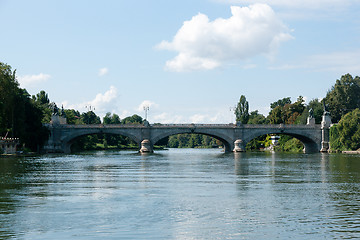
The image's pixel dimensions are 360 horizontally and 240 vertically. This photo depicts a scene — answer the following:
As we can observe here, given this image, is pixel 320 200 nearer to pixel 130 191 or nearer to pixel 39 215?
pixel 130 191

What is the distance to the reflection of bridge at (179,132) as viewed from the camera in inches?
4963

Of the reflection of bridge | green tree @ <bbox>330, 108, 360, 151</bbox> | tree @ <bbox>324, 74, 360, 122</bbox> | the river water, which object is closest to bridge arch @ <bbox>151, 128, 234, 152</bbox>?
the reflection of bridge

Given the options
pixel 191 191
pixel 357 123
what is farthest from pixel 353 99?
pixel 191 191

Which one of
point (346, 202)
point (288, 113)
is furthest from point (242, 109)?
point (346, 202)

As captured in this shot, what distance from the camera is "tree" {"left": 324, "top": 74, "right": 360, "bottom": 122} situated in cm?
14388

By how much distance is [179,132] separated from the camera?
128 metres

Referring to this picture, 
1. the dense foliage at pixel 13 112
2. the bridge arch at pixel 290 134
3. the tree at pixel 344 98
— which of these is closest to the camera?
the dense foliage at pixel 13 112

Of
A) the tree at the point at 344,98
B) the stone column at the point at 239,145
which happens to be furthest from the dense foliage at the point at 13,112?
the tree at the point at 344,98

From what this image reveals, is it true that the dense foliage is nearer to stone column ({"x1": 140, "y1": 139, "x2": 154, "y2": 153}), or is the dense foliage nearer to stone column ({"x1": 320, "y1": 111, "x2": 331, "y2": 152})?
stone column ({"x1": 140, "y1": 139, "x2": 154, "y2": 153})

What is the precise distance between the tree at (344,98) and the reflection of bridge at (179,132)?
17.3 meters

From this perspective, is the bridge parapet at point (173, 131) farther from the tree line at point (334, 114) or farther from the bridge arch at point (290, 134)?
the tree line at point (334, 114)

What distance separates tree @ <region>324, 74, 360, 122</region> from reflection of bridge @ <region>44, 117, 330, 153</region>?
17.3 m

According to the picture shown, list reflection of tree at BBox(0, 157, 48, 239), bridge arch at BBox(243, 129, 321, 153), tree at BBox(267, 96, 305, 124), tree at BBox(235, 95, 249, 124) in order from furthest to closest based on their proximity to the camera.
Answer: tree at BBox(235, 95, 249, 124) < tree at BBox(267, 96, 305, 124) < bridge arch at BBox(243, 129, 321, 153) < reflection of tree at BBox(0, 157, 48, 239)

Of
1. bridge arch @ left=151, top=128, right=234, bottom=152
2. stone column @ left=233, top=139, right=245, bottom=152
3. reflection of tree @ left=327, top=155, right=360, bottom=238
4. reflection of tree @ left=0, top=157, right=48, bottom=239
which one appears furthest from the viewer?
stone column @ left=233, top=139, right=245, bottom=152
